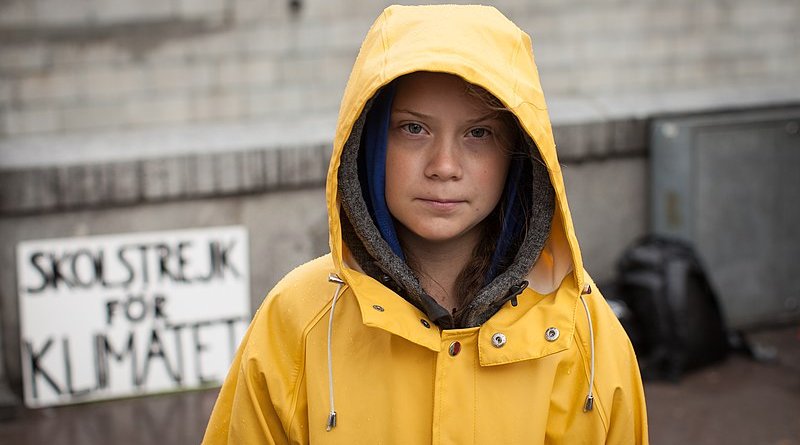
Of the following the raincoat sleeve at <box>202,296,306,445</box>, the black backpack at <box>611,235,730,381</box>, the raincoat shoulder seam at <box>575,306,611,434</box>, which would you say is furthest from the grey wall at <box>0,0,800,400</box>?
the raincoat shoulder seam at <box>575,306,611,434</box>

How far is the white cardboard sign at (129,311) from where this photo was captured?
5379 mm

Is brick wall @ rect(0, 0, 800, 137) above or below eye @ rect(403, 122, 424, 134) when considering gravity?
above

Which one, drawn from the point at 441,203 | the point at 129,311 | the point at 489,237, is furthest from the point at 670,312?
the point at 441,203

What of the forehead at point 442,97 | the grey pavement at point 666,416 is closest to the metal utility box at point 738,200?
the grey pavement at point 666,416

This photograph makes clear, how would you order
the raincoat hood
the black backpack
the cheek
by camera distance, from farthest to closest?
the black backpack
the cheek
the raincoat hood

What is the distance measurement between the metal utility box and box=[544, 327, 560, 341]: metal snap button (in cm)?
440

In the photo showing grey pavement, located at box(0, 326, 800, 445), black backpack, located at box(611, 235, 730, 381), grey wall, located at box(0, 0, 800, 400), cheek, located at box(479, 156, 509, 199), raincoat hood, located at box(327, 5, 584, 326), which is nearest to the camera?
raincoat hood, located at box(327, 5, 584, 326)

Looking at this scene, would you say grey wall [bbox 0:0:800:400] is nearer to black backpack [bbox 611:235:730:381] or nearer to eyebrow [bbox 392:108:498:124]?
black backpack [bbox 611:235:730:381]

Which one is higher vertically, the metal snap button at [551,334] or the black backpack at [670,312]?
the metal snap button at [551,334]

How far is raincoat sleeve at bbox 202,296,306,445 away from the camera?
2303mm

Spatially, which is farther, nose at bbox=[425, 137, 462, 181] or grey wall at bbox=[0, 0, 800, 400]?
grey wall at bbox=[0, 0, 800, 400]

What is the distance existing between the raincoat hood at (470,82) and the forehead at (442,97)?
0.23ft

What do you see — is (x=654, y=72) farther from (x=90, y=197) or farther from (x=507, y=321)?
(x=507, y=321)

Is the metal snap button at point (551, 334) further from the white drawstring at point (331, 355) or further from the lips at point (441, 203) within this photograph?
the white drawstring at point (331, 355)
